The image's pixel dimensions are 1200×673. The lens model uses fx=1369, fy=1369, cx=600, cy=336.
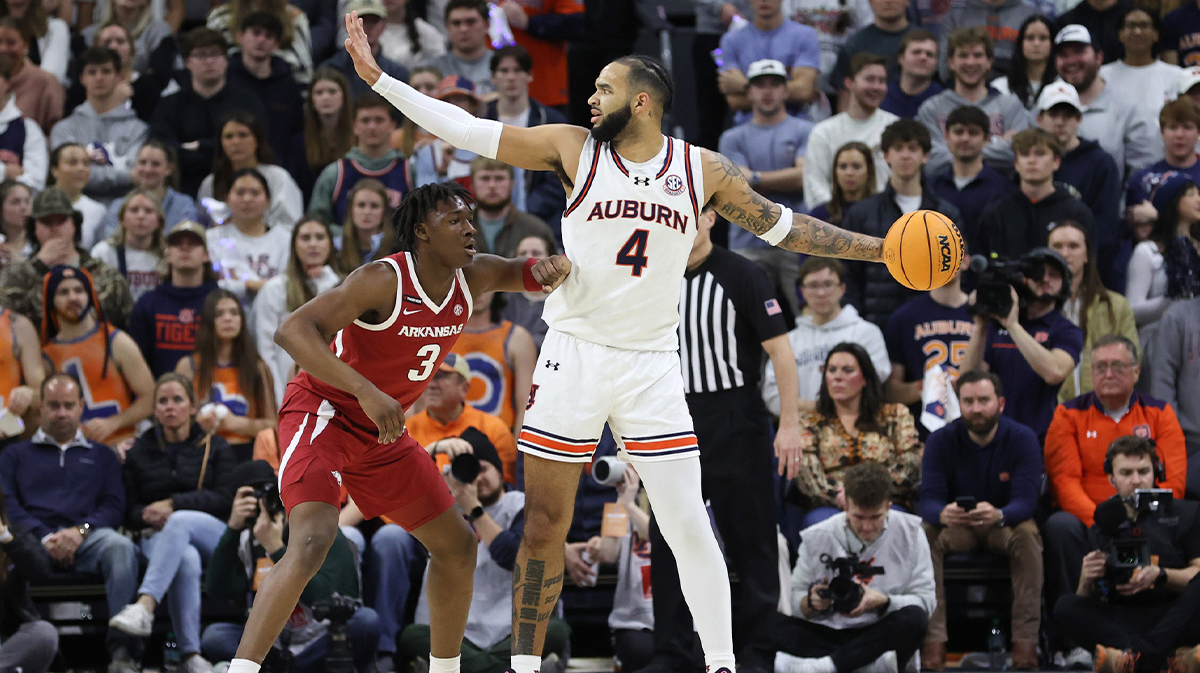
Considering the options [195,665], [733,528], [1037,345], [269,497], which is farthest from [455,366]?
[1037,345]

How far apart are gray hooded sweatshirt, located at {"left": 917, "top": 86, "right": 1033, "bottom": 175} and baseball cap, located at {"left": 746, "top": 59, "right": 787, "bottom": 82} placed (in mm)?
1232

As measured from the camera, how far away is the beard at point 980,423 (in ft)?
27.7

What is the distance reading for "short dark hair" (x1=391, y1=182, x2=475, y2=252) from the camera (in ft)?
19.0

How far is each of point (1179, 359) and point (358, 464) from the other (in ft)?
19.9

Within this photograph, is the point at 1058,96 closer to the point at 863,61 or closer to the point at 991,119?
the point at 991,119

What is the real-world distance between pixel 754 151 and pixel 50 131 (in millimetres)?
6115

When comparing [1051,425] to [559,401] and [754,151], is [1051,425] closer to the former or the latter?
[754,151]

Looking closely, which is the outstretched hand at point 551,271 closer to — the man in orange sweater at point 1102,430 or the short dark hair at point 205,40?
the man in orange sweater at point 1102,430

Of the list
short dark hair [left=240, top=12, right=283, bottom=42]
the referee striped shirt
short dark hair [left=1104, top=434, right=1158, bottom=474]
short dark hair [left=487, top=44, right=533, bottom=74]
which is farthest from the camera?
short dark hair [left=240, top=12, right=283, bottom=42]

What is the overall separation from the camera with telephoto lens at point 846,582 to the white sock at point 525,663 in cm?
282

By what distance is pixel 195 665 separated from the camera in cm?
793

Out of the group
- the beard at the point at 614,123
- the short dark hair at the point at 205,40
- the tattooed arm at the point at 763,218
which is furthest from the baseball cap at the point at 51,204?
the tattooed arm at the point at 763,218

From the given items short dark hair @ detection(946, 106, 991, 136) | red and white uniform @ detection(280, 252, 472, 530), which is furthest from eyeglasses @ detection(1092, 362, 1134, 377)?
red and white uniform @ detection(280, 252, 472, 530)

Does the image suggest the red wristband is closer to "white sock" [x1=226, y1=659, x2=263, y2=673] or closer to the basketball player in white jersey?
the basketball player in white jersey
